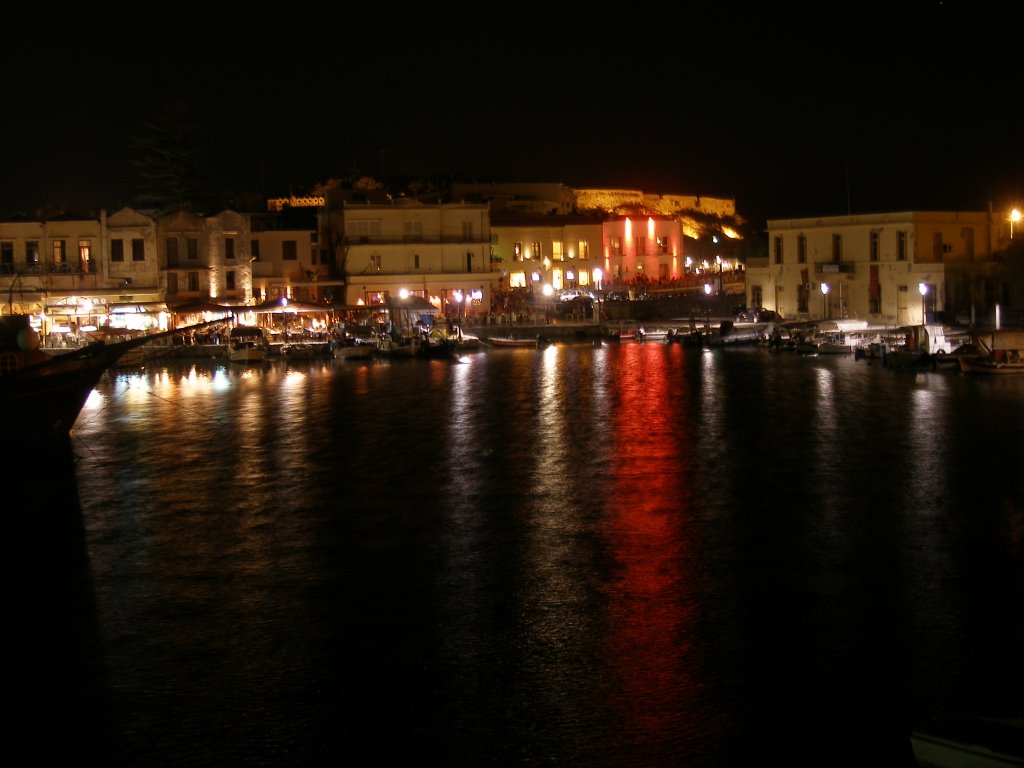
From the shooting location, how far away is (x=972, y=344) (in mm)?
35594

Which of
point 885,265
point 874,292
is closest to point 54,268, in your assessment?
point 874,292

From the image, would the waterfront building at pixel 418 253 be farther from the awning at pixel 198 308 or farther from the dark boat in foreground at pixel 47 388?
the dark boat in foreground at pixel 47 388

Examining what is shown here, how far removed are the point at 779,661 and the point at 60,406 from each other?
57.6ft

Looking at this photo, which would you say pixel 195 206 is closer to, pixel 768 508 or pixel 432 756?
pixel 768 508

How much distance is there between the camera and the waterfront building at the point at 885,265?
49.2m

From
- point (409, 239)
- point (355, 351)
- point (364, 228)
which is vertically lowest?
point (355, 351)

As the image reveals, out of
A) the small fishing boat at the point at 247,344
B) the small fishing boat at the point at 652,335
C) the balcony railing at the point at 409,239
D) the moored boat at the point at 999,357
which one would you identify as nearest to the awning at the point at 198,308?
the small fishing boat at the point at 247,344

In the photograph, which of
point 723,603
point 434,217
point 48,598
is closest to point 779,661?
point 723,603

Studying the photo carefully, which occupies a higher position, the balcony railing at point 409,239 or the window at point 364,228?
the window at point 364,228

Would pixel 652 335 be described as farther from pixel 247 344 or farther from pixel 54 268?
pixel 54 268

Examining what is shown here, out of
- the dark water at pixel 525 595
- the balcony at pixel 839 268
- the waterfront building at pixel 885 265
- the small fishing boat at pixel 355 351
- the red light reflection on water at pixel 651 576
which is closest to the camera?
the dark water at pixel 525 595

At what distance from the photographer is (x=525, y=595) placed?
37.7 ft

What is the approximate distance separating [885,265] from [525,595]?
141 feet

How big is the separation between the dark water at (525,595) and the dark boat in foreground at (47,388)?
1.11 m
